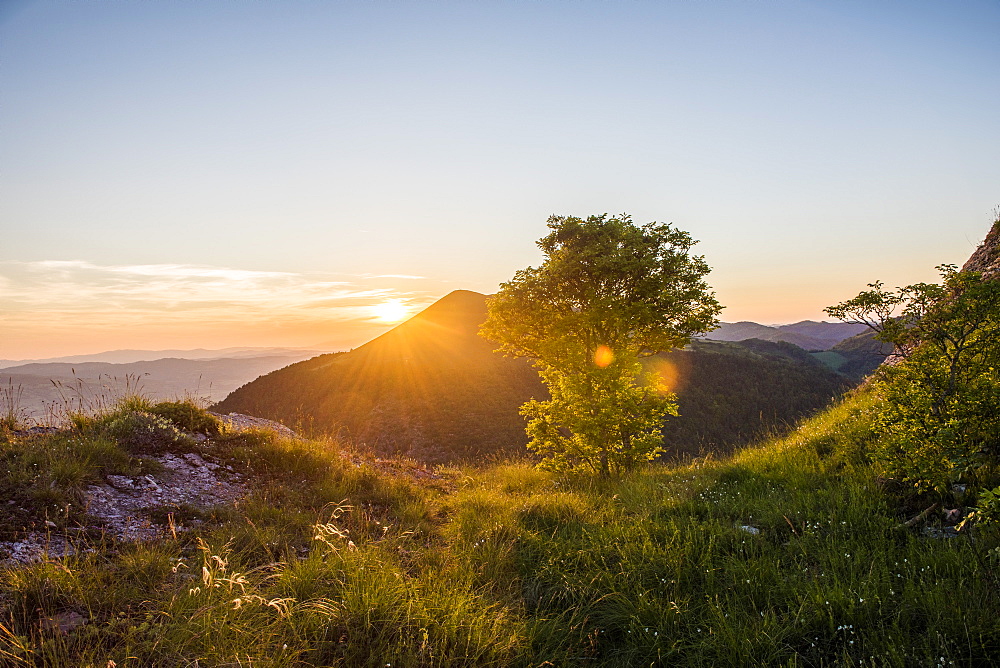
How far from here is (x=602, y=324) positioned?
32.8 feet

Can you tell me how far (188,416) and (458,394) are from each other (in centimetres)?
2806

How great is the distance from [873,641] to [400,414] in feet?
105

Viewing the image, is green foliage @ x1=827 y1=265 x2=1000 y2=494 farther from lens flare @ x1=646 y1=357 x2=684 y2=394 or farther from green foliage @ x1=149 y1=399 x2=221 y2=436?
lens flare @ x1=646 y1=357 x2=684 y2=394

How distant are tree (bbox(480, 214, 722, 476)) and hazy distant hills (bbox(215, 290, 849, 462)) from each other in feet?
49.1

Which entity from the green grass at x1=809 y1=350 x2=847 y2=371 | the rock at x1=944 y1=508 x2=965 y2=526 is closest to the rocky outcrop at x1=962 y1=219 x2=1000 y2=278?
the rock at x1=944 y1=508 x2=965 y2=526

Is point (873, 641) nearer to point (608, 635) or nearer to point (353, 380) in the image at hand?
Answer: point (608, 635)

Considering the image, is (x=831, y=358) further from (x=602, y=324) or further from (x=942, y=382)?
(x=942, y=382)

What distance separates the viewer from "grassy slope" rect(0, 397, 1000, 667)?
2.96m

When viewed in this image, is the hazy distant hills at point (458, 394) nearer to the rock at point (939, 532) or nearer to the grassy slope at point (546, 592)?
the grassy slope at point (546, 592)

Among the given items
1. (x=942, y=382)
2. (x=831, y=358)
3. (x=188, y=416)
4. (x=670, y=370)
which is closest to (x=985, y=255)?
(x=942, y=382)

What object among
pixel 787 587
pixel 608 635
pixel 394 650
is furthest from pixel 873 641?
pixel 394 650

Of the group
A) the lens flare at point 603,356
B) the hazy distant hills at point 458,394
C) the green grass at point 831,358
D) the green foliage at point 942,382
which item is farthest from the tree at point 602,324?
the green grass at point 831,358

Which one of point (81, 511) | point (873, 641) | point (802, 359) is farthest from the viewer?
point (802, 359)

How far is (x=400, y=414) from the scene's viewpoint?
33000 mm
